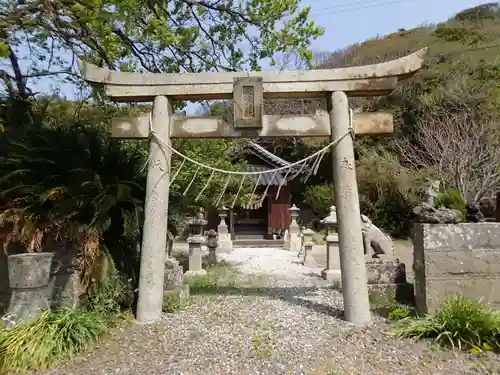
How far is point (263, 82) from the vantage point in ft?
15.4

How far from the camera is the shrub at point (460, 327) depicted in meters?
3.71

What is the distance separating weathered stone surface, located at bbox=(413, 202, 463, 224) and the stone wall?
2.6 inches

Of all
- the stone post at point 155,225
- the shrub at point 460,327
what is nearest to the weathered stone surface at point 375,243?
the shrub at point 460,327

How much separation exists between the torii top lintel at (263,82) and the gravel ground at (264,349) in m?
2.78

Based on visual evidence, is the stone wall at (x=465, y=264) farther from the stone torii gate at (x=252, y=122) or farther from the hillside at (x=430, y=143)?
the hillside at (x=430, y=143)

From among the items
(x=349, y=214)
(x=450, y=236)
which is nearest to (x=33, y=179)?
(x=349, y=214)

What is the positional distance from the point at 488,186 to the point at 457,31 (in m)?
20.1

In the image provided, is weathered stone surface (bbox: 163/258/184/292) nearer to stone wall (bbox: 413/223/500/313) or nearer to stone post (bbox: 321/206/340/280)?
Answer: stone wall (bbox: 413/223/500/313)

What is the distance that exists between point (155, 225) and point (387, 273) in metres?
3.40

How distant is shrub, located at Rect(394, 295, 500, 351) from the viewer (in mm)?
3711

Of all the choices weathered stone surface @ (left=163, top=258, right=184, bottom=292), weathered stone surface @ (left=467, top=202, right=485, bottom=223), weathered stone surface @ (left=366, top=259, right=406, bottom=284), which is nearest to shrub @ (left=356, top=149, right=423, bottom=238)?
weathered stone surface @ (left=366, top=259, right=406, bottom=284)

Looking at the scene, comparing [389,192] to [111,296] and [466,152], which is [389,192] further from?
[111,296]

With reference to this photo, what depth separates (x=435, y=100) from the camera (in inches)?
720

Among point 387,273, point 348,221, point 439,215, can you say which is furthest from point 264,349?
point 387,273
